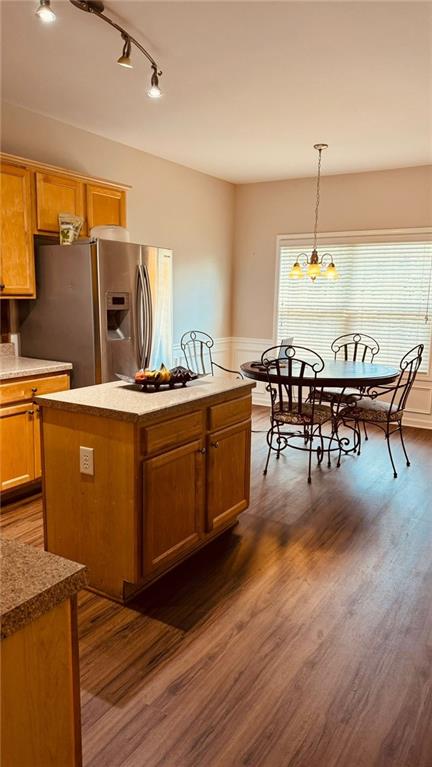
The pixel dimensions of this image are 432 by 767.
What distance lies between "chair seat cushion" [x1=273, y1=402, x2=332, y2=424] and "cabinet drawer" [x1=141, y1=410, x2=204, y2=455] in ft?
4.95

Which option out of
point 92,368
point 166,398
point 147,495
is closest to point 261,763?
point 147,495

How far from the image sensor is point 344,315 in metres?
6.03

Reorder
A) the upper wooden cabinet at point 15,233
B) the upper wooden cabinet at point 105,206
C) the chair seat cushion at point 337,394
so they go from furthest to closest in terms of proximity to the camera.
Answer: the chair seat cushion at point 337,394
the upper wooden cabinet at point 105,206
the upper wooden cabinet at point 15,233

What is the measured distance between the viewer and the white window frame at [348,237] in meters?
5.46

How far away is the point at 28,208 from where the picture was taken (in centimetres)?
355

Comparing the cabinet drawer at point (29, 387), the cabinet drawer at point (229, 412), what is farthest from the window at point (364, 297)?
the cabinet drawer at point (29, 387)

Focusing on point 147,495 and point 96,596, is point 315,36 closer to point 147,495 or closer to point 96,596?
point 147,495

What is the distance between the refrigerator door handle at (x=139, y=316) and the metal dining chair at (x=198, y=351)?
Answer: 179 centimetres

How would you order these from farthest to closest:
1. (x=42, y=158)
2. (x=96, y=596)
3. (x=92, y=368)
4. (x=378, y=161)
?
(x=378, y=161)
(x=42, y=158)
(x=92, y=368)
(x=96, y=596)

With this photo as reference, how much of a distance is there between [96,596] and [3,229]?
2.38 metres

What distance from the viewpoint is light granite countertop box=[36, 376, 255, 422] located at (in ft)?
7.23

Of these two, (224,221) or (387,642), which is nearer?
(387,642)

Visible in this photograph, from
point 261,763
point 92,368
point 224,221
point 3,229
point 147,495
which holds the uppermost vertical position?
point 224,221

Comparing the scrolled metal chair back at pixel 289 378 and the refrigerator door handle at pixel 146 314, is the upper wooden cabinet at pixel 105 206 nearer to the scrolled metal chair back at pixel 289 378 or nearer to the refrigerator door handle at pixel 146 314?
A: the refrigerator door handle at pixel 146 314
